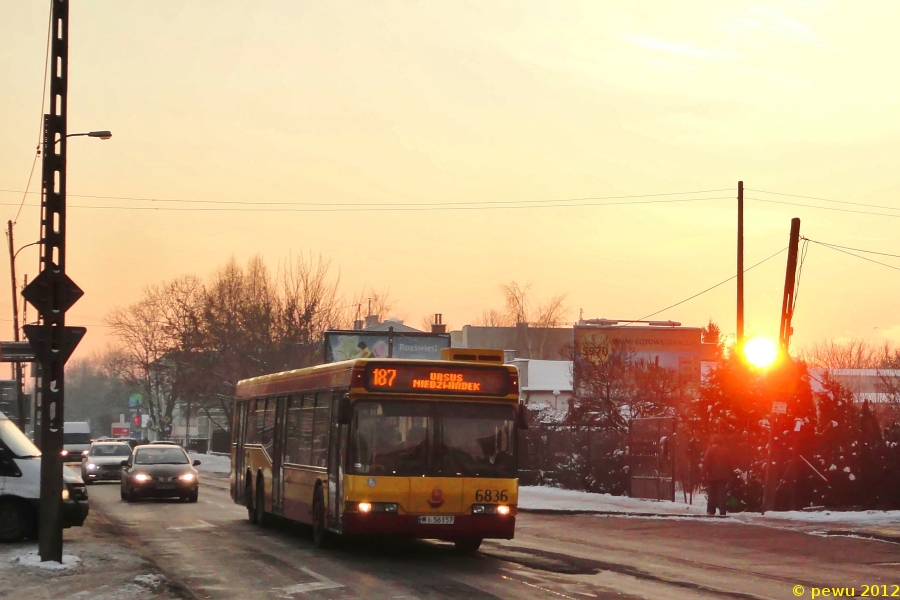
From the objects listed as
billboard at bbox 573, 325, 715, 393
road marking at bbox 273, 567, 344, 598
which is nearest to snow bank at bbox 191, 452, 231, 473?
billboard at bbox 573, 325, 715, 393

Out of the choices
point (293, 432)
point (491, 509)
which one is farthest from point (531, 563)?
point (293, 432)

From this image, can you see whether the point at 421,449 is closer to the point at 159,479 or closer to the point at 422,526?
the point at 422,526

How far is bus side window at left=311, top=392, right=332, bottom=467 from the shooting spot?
18281 millimetres

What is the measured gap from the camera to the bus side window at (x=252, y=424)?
24419mm

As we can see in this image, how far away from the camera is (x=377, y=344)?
200 feet

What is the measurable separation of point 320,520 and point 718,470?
1196 centimetres

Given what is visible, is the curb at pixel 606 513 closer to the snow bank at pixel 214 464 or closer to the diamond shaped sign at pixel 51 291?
the diamond shaped sign at pixel 51 291

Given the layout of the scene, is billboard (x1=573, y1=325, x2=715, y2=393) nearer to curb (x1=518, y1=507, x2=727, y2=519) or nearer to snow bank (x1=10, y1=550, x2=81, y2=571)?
curb (x1=518, y1=507, x2=727, y2=519)

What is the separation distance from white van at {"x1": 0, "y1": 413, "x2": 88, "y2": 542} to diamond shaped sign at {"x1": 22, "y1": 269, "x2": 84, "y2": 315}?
3794mm

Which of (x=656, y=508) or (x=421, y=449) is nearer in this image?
(x=421, y=449)

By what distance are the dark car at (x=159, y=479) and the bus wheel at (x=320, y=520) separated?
1298 centimetres

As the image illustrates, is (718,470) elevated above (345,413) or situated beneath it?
situated beneath

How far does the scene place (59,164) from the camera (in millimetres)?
16156

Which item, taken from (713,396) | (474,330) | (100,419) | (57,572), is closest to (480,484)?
(57,572)
